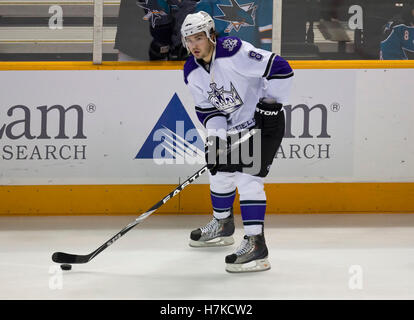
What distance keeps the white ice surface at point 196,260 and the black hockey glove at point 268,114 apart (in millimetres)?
617

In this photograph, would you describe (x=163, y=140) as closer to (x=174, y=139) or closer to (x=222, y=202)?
(x=174, y=139)

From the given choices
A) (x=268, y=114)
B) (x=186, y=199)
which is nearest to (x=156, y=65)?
(x=186, y=199)

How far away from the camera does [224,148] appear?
3.44m

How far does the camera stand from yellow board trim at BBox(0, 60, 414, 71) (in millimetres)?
4395

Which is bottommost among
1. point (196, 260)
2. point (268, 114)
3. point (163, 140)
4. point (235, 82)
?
point (196, 260)

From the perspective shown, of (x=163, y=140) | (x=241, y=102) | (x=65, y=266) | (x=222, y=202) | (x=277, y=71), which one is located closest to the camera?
(x=65, y=266)

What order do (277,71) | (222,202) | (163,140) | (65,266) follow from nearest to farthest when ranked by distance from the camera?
(65,266)
(277,71)
(222,202)
(163,140)

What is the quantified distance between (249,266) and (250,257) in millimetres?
40

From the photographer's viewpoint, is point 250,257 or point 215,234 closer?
point 250,257

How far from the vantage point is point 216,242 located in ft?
12.5

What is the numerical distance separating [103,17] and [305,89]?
127 cm

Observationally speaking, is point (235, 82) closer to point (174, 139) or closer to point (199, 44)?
point (199, 44)

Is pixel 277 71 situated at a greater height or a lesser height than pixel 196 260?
greater

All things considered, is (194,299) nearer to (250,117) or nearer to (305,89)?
(250,117)
